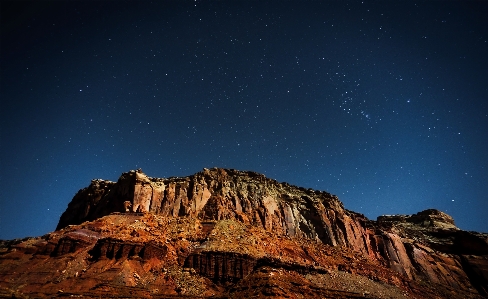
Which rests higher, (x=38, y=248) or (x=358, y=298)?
(x=38, y=248)

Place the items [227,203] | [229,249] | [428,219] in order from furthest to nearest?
1. [428,219]
2. [227,203]
3. [229,249]

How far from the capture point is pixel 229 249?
48.4m

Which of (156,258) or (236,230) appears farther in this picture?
(236,230)

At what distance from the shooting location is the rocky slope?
126ft

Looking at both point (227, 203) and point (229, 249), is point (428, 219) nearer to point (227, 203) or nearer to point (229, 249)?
point (227, 203)

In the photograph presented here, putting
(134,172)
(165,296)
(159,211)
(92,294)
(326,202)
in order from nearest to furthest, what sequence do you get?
(92,294) < (165,296) < (159,211) < (134,172) < (326,202)

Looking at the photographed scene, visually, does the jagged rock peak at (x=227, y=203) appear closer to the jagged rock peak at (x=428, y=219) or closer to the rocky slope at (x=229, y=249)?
the rocky slope at (x=229, y=249)

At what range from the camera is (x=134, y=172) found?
68375mm

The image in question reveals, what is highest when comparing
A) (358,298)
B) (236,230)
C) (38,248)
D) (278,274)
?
(236,230)

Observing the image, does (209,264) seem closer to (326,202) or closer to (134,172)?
(134,172)

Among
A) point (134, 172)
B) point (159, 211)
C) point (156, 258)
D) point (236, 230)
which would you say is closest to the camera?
point (156, 258)

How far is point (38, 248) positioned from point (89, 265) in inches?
392

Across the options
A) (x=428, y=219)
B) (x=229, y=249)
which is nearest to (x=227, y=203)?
(x=229, y=249)

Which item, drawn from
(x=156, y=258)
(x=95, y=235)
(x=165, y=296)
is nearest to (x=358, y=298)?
(x=165, y=296)
